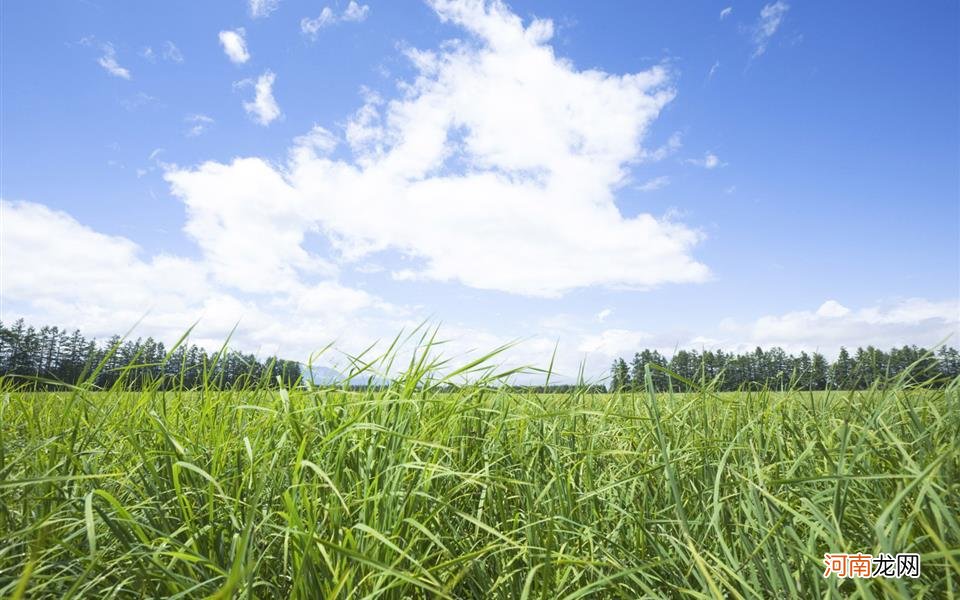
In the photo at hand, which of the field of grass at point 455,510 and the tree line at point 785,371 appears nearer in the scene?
the field of grass at point 455,510

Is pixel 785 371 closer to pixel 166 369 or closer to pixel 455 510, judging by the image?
pixel 455 510

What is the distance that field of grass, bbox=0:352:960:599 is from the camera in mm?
1437

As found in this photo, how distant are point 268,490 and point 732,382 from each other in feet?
9.95

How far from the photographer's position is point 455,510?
1.68 meters

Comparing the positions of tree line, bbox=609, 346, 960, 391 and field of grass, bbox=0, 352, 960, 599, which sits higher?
tree line, bbox=609, 346, 960, 391

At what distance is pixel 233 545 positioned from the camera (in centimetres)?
154

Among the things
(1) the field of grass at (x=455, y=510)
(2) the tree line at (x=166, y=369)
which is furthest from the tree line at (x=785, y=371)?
(2) the tree line at (x=166, y=369)

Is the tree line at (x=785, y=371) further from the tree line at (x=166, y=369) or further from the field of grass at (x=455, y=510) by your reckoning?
the tree line at (x=166, y=369)

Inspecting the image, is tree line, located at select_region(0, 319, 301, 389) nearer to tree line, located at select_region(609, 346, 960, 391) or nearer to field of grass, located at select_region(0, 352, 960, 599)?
field of grass, located at select_region(0, 352, 960, 599)

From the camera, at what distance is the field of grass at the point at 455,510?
144 cm

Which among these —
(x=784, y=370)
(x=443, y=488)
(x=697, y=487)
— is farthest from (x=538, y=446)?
(x=784, y=370)

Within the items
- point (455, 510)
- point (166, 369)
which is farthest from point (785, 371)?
point (166, 369)

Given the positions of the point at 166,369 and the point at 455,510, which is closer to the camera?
the point at 455,510

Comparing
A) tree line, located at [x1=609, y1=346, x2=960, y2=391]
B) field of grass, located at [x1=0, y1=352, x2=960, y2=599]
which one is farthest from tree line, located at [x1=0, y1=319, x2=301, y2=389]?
tree line, located at [x1=609, y1=346, x2=960, y2=391]
